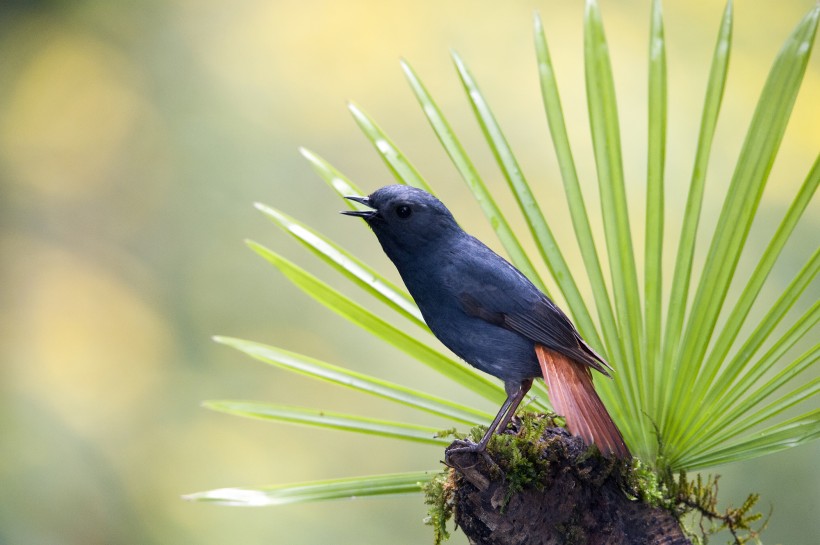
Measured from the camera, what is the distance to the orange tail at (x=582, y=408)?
1514mm

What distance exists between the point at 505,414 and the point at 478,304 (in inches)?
→ 8.9

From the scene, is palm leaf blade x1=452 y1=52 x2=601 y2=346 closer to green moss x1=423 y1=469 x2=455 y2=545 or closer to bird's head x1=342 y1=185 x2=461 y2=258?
bird's head x1=342 y1=185 x2=461 y2=258

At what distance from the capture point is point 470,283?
66.7 inches

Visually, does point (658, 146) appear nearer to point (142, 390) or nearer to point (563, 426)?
point (563, 426)

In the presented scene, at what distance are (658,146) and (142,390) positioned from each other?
2.46 m

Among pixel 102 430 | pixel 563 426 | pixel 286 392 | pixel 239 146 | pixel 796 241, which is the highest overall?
pixel 796 241

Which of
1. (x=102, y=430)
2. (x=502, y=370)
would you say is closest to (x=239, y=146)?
(x=102, y=430)

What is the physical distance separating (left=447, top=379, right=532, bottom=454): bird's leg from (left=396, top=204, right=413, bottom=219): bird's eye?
404 millimetres

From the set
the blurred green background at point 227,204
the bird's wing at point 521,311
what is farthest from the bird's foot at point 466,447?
the blurred green background at point 227,204

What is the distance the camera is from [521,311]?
1.68 meters

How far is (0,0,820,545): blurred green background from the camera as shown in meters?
3.36

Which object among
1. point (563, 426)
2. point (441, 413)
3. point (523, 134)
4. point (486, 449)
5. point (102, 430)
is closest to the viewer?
point (486, 449)

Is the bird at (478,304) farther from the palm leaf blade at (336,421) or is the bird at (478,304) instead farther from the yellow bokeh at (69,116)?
the yellow bokeh at (69,116)

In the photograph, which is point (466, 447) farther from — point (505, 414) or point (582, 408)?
point (582, 408)
